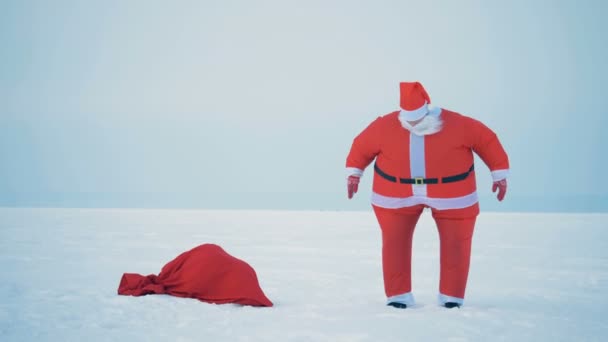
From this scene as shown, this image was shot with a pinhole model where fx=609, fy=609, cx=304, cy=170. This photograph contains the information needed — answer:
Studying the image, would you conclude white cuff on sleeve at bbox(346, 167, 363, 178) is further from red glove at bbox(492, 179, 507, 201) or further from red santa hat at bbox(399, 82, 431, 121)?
red glove at bbox(492, 179, 507, 201)

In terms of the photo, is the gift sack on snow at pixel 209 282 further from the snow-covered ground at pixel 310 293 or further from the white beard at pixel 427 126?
the white beard at pixel 427 126

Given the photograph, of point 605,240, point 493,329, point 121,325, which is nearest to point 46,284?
point 121,325

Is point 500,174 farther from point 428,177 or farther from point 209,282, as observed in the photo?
point 209,282

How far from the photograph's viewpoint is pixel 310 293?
4.98 metres

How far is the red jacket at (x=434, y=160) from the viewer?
14.0ft

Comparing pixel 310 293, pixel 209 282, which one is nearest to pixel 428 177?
pixel 310 293

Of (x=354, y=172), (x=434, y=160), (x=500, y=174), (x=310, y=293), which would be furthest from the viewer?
(x=310, y=293)

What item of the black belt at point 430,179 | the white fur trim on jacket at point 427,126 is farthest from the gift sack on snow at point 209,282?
the white fur trim on jacket at point 427,126

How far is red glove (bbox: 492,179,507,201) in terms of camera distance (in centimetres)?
443

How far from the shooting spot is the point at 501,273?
6227 mm

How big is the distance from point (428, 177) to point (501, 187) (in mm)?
599

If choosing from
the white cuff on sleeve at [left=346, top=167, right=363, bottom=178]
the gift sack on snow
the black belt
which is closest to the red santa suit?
the black belt

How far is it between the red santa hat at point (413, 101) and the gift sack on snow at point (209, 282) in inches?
63.6

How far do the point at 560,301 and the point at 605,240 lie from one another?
534 cm
